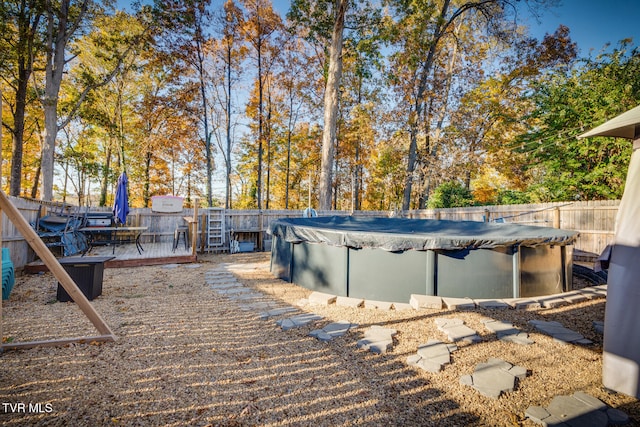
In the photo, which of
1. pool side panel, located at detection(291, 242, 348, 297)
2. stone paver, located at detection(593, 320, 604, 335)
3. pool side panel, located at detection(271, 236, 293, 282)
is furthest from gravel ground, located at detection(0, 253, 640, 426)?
pool side panel, located at detection(271, 236, 293, 282)

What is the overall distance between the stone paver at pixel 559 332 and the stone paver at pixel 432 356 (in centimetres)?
119

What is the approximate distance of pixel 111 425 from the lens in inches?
62.1

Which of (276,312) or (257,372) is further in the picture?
(276,312)

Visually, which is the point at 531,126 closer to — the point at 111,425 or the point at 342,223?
the point at 342,223

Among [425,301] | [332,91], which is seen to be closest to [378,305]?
[425,301]

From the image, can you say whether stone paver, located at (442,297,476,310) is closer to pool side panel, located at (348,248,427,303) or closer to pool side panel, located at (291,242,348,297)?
pool side panel, located at (348,248,427,303)

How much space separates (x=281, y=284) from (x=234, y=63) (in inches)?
543

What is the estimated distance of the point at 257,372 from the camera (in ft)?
7.16

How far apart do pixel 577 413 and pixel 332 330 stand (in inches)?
76.1

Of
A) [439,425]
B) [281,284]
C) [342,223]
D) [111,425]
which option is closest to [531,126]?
[342,223]

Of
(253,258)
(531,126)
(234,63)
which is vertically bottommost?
(253,258)

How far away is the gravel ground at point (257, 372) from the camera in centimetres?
171

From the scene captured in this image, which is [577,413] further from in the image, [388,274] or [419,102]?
[419,102]

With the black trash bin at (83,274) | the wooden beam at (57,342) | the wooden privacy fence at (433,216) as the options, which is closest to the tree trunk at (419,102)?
the wooden privacy fence at (433,216)
